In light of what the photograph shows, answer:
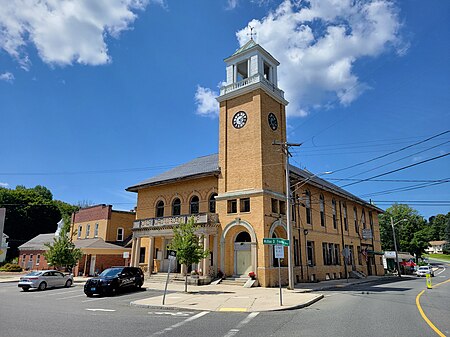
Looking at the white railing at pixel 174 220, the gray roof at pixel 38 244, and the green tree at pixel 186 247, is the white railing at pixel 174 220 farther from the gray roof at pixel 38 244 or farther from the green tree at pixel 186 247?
the gray roof at pixel 38 244

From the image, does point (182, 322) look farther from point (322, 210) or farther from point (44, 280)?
point (322, 210)

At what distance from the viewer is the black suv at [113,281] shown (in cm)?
1916

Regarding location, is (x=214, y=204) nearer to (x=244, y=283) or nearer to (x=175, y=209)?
(x=175, y=209)

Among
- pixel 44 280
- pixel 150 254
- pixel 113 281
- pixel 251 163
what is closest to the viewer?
pixel 113 281

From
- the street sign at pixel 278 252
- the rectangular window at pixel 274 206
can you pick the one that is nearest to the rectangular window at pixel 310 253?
the rectangular window at pixel 274 206

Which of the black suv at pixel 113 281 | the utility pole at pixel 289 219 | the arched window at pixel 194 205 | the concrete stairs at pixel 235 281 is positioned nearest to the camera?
the black suv at pixel 113 281

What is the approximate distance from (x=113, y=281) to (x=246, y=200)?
11719 mm

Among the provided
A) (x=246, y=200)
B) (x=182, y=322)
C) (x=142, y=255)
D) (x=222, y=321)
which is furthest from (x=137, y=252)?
(x=222, y=321)

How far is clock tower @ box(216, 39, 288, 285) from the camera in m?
25.7

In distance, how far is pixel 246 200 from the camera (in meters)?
26.9

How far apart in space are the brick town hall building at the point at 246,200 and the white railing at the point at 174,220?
0.27 feet

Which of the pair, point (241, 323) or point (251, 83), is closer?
point (241, 323)

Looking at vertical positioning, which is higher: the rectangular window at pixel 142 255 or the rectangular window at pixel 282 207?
the rectangular window at pixel 282 207

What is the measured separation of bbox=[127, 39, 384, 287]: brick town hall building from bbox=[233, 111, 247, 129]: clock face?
3.6 inches
